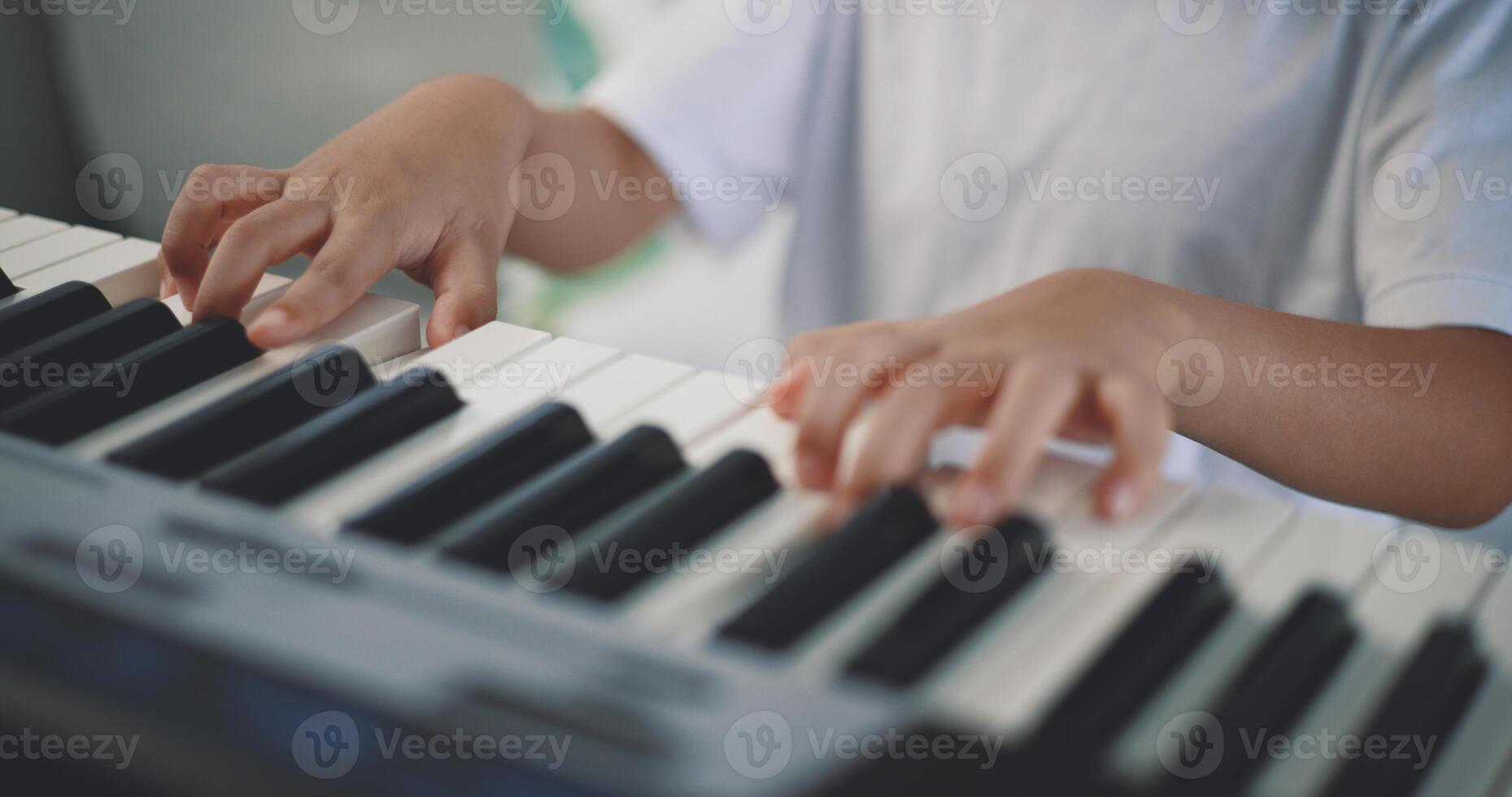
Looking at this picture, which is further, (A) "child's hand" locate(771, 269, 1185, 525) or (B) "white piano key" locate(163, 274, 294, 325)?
(B) "white piano key" locate(163, 274, 294, 325)

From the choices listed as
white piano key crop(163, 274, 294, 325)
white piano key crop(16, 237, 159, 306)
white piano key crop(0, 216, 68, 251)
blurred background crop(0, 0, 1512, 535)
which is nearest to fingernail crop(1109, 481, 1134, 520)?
white piano key crop(163, 274, 294, 325)

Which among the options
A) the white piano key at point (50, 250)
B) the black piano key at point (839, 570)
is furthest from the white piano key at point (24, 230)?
the black piano key at point (839, 570)

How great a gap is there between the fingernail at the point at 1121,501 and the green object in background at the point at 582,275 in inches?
39.4

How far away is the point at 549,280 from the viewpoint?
1.84 meters

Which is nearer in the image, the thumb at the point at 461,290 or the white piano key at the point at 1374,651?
the white piano key at the point at 1374,651

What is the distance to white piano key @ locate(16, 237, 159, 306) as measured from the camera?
0.70 m

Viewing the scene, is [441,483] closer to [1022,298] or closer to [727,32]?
[1022,298]

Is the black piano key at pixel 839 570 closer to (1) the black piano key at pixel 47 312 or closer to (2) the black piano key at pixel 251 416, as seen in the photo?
(2) the black piano key at pixel 251 416

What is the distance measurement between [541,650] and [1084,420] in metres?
0.28

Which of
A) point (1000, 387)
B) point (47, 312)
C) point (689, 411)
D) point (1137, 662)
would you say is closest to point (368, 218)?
point (47, 312)

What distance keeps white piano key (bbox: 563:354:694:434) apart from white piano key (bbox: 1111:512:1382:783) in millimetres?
273

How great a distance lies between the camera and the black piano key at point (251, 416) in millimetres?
515

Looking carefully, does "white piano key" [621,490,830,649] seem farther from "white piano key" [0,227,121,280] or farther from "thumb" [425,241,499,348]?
"white piano key" [0,227,121,280]

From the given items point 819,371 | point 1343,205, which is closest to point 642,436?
point 819,371
